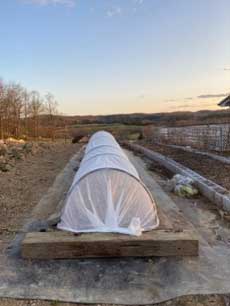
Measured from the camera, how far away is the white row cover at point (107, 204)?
4.44 meters

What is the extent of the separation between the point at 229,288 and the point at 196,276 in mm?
353

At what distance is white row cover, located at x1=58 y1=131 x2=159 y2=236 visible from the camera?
4.44 metres

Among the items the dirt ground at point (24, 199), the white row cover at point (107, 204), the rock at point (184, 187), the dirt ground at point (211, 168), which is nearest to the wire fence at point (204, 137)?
the dirt ground at point (211, 168)

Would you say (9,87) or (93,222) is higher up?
(9,87)

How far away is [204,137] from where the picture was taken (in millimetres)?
16359

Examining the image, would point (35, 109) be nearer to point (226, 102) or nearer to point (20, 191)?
point (226, 102)

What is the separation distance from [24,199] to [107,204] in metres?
2.88

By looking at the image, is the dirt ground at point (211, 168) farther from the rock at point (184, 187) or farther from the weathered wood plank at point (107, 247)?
the weathered wood plank at point (107, 247)

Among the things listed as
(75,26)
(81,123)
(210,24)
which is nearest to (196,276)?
(210,24)

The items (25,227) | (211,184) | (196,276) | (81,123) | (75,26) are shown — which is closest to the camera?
(196,276)

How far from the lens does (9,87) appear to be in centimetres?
2758

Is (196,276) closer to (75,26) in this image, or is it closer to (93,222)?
(93,222)

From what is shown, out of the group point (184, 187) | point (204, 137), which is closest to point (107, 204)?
point (184, 187)

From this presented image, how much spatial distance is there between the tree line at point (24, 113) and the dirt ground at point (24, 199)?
15446 millimetres
